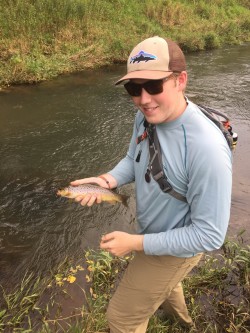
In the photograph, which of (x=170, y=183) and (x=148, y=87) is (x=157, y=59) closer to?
(x=148, y=87)

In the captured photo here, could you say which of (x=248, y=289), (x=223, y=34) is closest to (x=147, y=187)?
(x=248, y=289)

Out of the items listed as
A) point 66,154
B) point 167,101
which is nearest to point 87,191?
point 167,101

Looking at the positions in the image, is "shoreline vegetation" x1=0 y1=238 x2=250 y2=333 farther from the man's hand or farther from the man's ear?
the man's ear

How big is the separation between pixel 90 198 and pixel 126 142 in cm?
563

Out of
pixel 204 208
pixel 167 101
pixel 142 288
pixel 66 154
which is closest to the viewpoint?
pixel 204 208

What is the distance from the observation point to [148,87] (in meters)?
2.16

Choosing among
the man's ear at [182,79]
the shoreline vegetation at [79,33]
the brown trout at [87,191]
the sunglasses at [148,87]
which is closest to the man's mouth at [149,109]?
the sunglasses at [148,87]

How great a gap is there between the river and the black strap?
9.87 feet

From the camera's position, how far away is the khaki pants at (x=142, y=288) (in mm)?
2541

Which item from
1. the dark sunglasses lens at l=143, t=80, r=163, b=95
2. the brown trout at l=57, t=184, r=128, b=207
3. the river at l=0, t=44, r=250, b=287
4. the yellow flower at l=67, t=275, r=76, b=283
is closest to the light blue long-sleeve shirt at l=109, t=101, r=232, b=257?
the dark sunglasses lens at l=143, t=80, r=163, b=95

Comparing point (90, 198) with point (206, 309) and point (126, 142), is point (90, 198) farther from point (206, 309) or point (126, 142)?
point (126, 142)

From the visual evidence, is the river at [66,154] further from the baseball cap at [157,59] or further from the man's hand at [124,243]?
the baseball cap at [157,59]

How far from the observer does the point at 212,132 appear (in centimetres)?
207

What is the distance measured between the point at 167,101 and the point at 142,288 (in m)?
1.39
